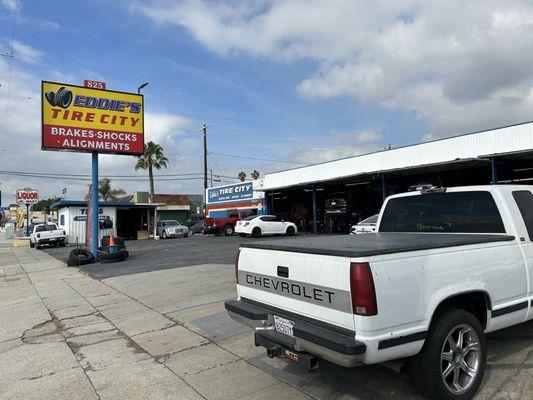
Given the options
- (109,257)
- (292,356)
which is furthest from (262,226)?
(292,356)

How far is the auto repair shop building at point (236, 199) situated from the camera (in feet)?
116

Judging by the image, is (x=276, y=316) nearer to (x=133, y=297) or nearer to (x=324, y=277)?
(x=324, y=277)

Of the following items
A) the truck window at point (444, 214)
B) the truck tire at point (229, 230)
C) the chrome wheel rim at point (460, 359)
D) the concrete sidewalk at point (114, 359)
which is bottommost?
the concrete sidewalk at point (114, 359)

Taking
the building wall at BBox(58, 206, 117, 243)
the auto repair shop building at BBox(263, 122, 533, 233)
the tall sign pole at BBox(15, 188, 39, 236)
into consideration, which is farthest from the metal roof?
the tall sign pole at BBox(15, 188, 39, 236)

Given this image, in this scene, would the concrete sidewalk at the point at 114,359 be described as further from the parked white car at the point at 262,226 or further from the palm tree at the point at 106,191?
the palm tree at the point at 106,191

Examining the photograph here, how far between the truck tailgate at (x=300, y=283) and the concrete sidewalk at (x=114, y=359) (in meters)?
0.92

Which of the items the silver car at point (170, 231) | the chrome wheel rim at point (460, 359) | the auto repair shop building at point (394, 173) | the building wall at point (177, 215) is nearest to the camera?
the chrome wheel rim at point (460, 359)

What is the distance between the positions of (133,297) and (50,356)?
12.3 ft

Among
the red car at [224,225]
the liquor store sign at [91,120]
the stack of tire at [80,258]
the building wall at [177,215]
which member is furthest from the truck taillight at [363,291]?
the building wall at [177,215]

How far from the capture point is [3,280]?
530 inches

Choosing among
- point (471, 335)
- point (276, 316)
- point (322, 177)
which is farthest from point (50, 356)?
point (322, 177)

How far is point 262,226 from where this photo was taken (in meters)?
26.9

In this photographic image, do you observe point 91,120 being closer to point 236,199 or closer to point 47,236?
point 47,236

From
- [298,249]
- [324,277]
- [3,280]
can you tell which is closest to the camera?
[324,277]
